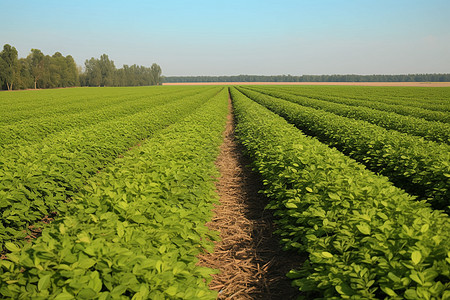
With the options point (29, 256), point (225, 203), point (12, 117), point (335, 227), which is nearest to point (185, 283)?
point (29, 256)

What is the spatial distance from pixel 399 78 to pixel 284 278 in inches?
7550

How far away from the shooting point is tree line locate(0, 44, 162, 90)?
7562 centimetres

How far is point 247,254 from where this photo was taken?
4426 millimetres

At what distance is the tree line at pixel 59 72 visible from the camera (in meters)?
75.6

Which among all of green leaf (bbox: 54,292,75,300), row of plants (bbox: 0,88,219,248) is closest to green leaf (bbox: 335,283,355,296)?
green leaf (bbox: 54,292,75,300)

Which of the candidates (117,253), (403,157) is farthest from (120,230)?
(403,157)

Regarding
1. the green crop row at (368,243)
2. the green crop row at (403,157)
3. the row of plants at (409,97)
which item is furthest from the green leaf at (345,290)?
the row of plants at (409,97)

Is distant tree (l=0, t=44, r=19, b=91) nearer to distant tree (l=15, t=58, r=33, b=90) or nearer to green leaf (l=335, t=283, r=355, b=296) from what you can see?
distant tree (l=15, t=58, r=33, b=90)

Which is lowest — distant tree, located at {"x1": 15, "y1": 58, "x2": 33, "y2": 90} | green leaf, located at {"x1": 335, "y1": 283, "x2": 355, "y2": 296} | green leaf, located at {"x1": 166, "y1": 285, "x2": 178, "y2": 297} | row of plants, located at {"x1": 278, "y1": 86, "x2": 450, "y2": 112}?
green leaf, located at {"x1": 335, "y1": 283, "x2": 355, "y2": 296}

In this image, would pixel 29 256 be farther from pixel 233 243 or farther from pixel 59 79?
pixel 59 79

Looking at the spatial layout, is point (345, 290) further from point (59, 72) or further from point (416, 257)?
point (59, 72)

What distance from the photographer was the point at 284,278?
3791mm

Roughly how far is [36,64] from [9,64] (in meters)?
15.2

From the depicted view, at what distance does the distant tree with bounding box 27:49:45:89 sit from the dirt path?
10302 centimetres
